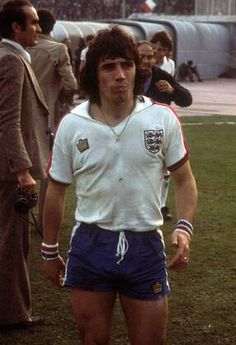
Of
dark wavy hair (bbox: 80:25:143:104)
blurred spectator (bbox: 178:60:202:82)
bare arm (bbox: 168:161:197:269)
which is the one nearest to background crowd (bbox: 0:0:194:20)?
blurred spectator (bbox: 178:60:202:82)

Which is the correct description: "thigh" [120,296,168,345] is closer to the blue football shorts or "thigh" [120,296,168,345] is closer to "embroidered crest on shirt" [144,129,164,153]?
the blue football shorts

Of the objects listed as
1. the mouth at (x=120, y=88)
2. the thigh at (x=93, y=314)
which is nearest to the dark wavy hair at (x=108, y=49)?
the mouth at (x=120, y=88)

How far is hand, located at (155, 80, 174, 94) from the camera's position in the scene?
28.2 ft

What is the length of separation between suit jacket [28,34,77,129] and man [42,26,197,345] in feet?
13.7

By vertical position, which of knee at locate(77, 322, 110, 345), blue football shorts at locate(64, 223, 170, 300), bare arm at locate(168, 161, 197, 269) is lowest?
knee at locate(77, 322, 110, 345)

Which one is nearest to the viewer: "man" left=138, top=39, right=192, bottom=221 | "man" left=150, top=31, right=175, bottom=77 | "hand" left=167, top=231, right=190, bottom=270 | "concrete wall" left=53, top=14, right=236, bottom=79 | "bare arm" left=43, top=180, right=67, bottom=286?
"hand" left=167, top=231, right=190, bottom=270

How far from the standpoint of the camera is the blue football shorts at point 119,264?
12.7 feet

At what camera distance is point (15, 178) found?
18.0ft

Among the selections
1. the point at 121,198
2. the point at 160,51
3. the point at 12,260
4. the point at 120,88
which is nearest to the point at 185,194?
the point at 121,198

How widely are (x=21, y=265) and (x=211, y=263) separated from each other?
2342mm

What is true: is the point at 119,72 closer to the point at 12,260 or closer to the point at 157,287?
the point at 157,287

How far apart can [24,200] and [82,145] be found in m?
1.52

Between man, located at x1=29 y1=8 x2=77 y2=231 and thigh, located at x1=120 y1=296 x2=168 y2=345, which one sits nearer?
thigh, located at x1=120 y1=296 x2=168 y2=345

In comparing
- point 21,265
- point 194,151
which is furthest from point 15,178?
point 194,151
